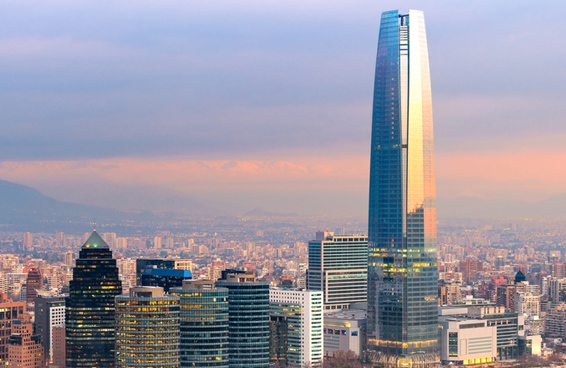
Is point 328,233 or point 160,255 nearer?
point 328,233

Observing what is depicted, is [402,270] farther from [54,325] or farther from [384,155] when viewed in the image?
[54,325]

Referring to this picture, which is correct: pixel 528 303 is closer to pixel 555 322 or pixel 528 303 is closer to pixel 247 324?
pixel 555 322

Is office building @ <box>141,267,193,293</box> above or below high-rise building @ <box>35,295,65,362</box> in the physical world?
above

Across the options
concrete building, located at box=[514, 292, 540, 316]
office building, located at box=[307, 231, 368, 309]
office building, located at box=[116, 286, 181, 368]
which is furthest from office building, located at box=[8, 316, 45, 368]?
concrete building, located at box=[514, 292, 540, 316]

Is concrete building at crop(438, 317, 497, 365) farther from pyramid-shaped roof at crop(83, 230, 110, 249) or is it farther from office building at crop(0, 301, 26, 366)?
office building at crop(0, 301, 26, 366)

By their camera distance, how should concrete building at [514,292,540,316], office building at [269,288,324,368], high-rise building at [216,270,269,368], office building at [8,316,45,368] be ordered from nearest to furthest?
high-rise building at [216,270,269,368], office building at [269,288,324,368], office building at [8,316,45,368], concrete building at [514,292,540,316]

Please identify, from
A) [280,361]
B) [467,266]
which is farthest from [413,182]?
[467,266]

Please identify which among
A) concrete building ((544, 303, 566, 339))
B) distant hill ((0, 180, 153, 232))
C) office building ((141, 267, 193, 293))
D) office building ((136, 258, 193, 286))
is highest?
distant hill ((0, 180, 153, 232))
